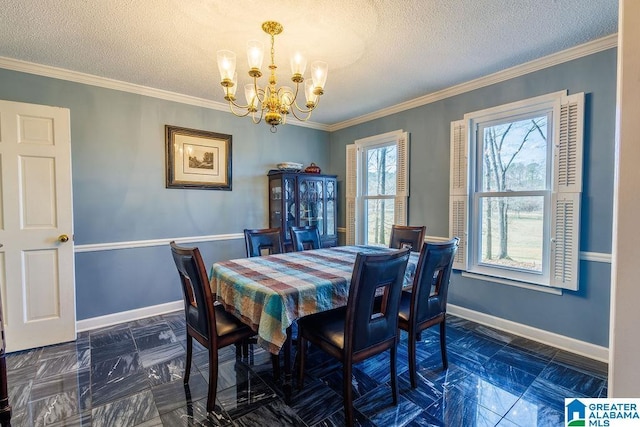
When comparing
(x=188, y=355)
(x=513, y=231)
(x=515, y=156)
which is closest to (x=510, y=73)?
(x=515, y=156)

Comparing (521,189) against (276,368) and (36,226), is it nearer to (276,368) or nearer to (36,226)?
(276,368)

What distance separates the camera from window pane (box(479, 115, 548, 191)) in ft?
8.78

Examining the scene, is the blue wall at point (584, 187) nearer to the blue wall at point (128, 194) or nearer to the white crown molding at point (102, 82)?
the blue wall at point (128, 194)

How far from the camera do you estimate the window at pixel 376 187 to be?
148 inches

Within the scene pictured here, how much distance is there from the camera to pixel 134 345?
261 centimetres

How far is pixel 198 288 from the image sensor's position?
68.2 inches

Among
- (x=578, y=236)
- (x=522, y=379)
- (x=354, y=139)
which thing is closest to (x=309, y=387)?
(x=522, y=379)

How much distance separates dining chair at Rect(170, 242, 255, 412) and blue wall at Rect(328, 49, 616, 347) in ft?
8.06

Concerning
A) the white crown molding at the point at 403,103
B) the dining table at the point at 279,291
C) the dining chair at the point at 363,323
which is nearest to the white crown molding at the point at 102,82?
the white crown molding at the point at 403,103

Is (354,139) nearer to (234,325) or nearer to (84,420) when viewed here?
(234,325)

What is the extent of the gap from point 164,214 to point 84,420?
6.80ft

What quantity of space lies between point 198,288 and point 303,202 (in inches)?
101

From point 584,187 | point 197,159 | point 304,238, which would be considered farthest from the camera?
point 197,159

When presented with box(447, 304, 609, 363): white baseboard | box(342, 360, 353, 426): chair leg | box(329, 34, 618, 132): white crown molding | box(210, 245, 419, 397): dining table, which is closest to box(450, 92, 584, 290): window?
box(329, 34, 618, 132): white crown molding
